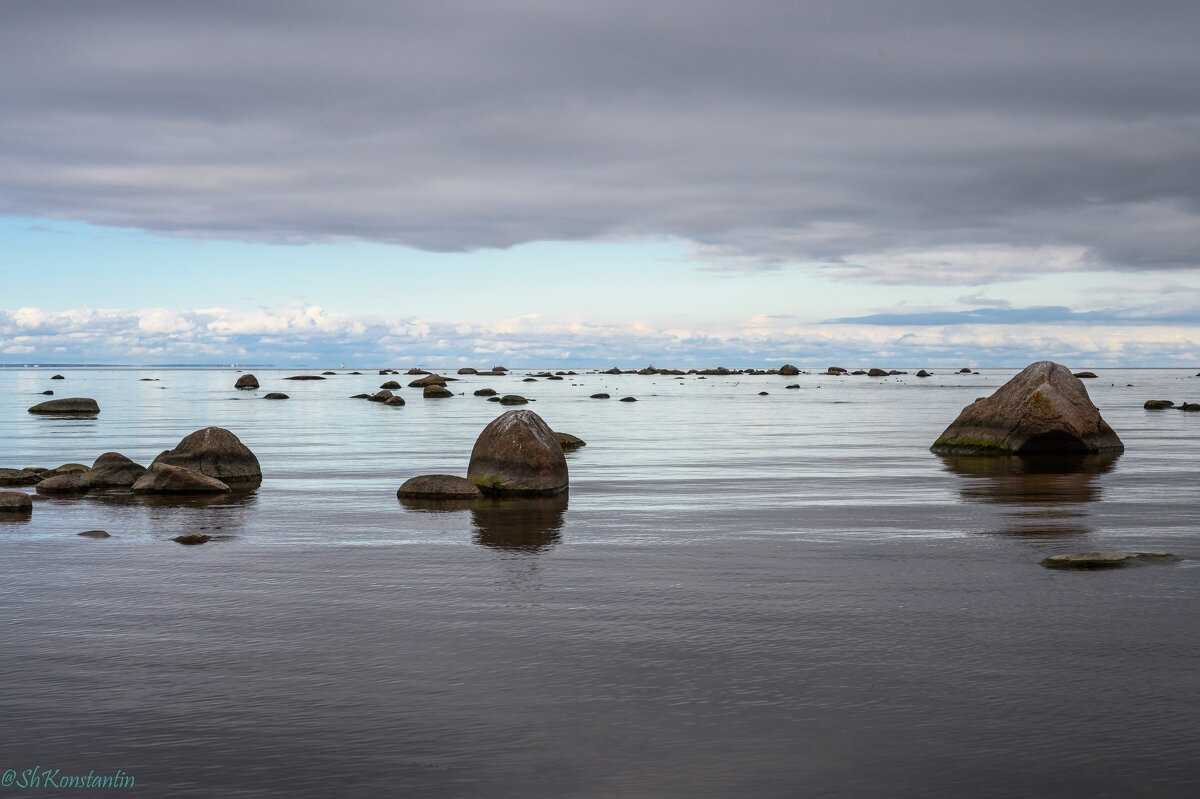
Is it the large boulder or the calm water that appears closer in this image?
the calm water

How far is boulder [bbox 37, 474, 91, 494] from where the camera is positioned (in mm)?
21391

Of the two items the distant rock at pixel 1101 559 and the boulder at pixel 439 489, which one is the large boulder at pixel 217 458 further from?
the distant rock at pixel 1101 559

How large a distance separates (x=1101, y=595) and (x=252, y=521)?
43.9ft

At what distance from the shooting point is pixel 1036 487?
2231cm

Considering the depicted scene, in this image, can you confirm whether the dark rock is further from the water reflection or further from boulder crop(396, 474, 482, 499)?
boulder crop(396, 474, 482, 499)

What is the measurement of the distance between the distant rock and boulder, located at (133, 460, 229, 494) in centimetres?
1669

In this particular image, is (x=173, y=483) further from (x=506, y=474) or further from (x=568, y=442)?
(x=568, y=442)

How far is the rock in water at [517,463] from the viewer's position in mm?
20891

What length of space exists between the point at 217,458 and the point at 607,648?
16.7 m

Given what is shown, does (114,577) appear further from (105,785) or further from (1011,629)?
(1011,629)

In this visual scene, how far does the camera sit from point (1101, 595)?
11117 mm
